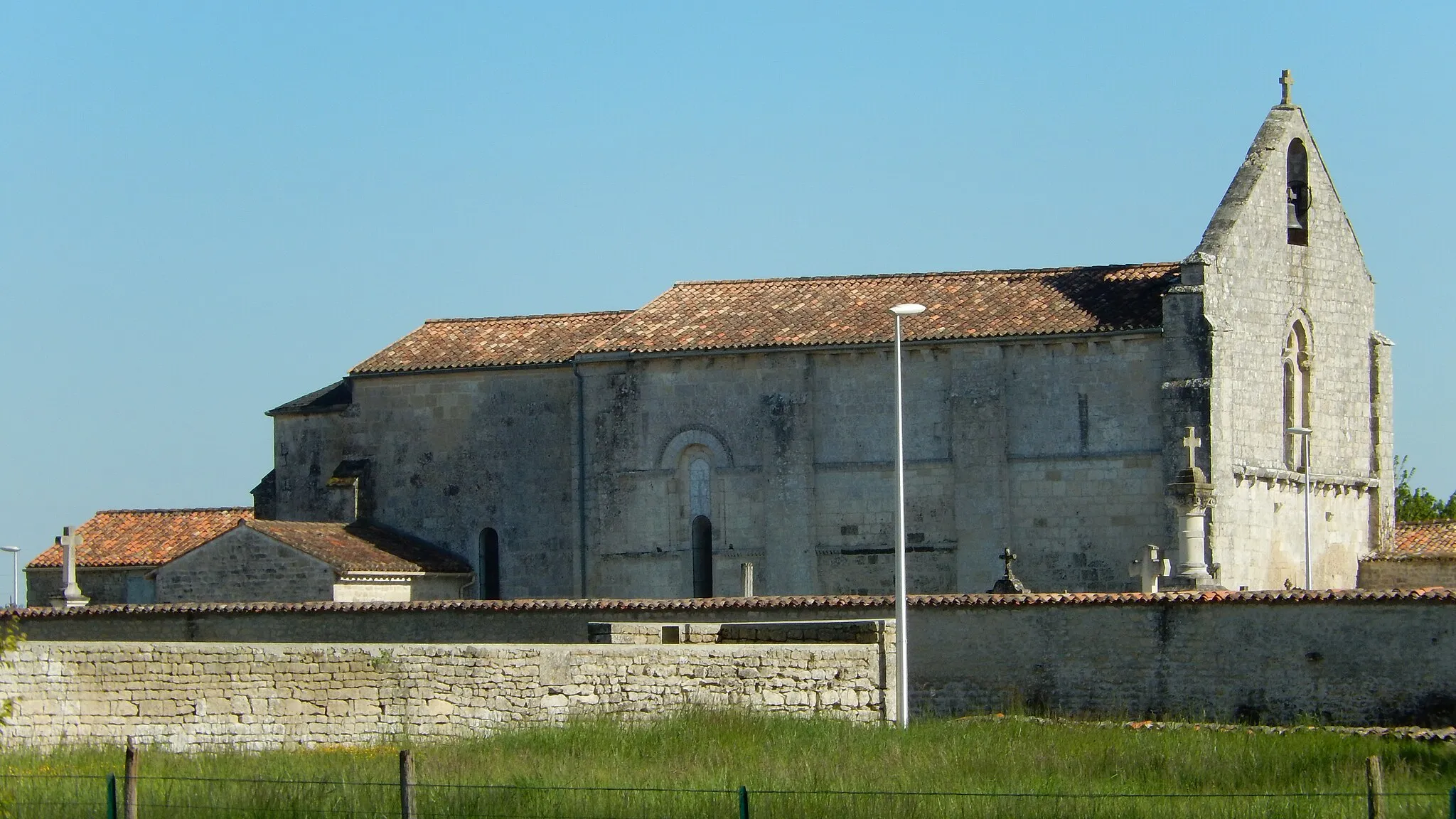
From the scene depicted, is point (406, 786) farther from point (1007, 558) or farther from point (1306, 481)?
point (1306, 481)

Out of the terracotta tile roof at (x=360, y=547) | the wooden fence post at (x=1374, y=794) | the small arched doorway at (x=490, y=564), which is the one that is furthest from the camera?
the small arched doorway at (x=490, y=564)

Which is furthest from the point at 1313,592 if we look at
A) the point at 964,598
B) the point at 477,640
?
the point at 477,640

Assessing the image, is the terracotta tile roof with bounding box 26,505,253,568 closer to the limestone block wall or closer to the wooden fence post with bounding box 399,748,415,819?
the limestone block wall

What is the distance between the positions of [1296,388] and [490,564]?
1686 cm

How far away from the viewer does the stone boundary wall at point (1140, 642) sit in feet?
98.7

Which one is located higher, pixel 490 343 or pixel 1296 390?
pixel 490 343

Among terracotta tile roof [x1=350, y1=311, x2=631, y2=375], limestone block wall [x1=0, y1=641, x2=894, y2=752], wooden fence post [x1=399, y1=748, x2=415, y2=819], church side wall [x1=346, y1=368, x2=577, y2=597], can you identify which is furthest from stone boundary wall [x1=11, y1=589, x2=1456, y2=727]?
wooden fence post [x1=399, y1=748, x2=415, y2=819]

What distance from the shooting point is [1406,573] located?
4353 cm

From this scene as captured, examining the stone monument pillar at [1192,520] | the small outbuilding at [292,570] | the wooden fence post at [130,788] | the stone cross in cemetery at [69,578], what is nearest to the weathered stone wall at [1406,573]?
the stone monument pillar at [1192,520]

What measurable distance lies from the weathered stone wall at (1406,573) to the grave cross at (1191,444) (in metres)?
6.22

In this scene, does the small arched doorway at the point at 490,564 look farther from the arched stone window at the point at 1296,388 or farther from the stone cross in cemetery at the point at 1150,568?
the arched stone window at the point at 1296,388

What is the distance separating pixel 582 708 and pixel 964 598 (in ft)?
21.6

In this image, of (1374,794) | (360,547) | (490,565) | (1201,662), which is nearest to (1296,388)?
(1201,662)

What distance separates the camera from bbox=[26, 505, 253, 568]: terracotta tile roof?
51812 mm
